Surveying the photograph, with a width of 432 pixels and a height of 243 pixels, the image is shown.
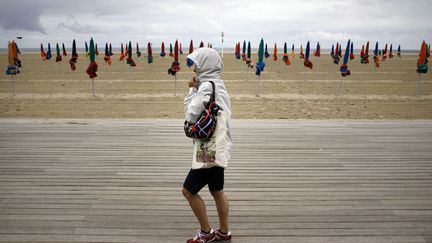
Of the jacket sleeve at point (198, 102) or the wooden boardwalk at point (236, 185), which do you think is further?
the wooden boardwalk at point (236, 185)

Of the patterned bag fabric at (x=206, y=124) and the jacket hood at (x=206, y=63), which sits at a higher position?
the jacket hood at (x=206, y=63)

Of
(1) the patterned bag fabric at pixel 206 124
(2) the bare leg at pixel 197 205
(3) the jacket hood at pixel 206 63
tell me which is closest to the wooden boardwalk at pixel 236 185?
(2) the bare leg at pixel 197 205

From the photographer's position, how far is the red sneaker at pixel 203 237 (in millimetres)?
2568

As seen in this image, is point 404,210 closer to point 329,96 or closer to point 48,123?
point 48,123

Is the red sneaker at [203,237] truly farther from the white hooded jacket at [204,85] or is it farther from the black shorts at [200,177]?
the white hooded jacket at [204,85]

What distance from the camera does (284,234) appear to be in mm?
2730

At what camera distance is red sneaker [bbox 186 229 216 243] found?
8.43 feet

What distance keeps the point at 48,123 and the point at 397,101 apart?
12455 millimetres

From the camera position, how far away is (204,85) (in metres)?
2.33

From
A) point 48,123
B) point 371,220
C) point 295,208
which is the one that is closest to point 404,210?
point 371,220

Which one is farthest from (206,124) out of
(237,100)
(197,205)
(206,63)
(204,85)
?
(237,100)

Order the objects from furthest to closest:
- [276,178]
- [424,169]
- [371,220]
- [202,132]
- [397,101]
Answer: [397,101] → [424,169] → [276,178] → [371,220] → [202,132]

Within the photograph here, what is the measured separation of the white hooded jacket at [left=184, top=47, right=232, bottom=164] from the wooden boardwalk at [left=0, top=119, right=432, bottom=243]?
1.00 metres

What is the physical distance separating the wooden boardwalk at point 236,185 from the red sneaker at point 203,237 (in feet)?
0.45
